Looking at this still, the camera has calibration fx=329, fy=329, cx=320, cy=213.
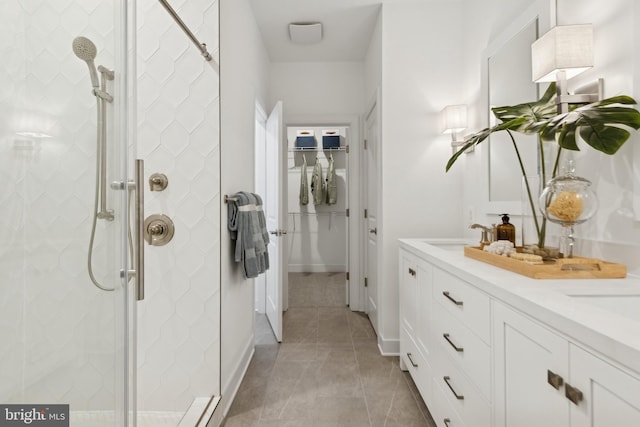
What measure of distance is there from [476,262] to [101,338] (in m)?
1.37

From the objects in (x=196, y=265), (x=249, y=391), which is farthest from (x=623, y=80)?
(x=249, y=391)

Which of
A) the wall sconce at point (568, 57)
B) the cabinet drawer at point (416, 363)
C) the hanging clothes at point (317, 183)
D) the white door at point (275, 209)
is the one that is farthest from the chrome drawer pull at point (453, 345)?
the hanging clothes at point (317, 183)

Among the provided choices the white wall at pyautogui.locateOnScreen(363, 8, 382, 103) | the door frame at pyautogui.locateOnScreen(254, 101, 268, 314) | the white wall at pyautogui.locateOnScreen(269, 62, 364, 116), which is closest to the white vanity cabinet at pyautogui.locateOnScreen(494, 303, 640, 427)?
the white wall at pyautogui.locateOnScreen(363, 8, 382, 103)

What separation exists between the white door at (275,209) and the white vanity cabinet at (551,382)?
1.93m

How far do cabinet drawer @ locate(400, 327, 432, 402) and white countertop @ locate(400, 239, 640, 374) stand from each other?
66cm

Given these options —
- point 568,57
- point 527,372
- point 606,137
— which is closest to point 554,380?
point 527,372

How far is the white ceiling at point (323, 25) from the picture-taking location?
2.57m

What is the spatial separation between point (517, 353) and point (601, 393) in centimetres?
29

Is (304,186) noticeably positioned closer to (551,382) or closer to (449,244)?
(449,244)

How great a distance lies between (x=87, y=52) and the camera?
0.85 m

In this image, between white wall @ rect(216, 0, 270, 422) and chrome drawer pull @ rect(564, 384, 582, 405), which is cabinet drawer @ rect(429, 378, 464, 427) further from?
white wall @ rect(216, 0, 270, 422)

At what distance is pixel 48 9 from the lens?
2.59 feet

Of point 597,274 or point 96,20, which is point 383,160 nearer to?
point 597,274

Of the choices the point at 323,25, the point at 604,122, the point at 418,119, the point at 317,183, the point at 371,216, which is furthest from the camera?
the point at 317,183
